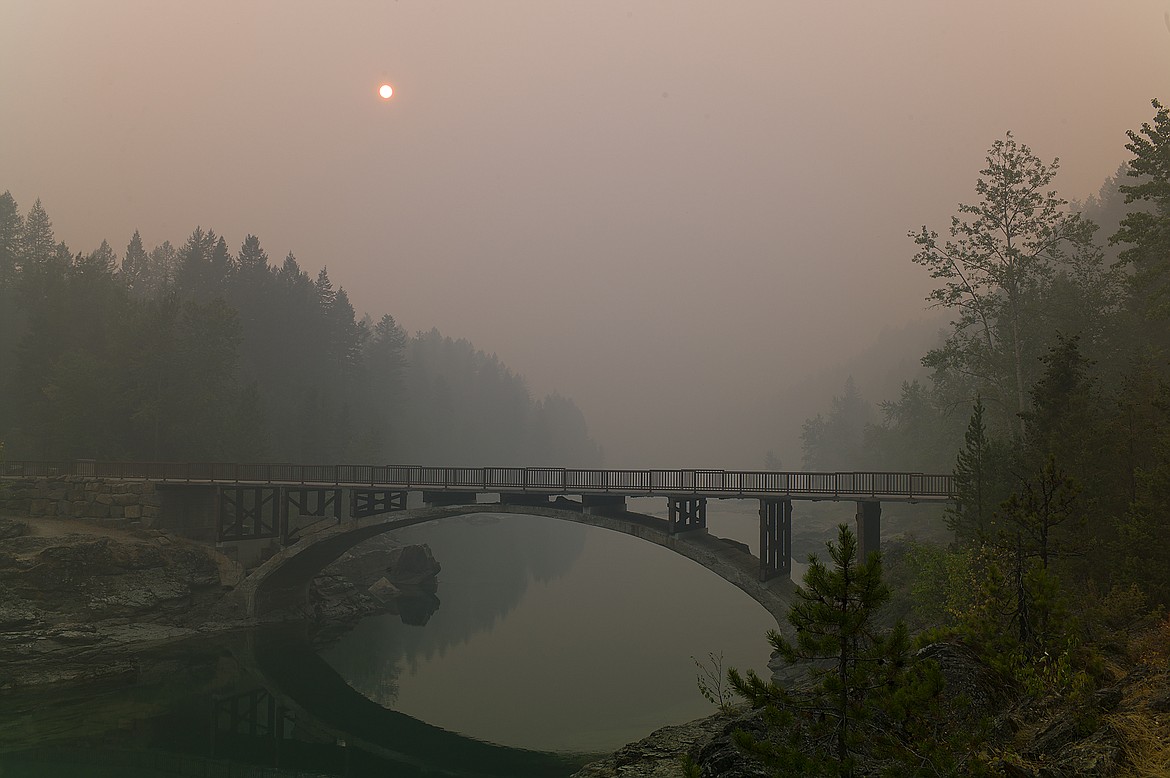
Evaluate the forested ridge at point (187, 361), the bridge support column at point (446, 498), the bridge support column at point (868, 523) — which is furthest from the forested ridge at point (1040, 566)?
the forested ridge at point (187, 361)

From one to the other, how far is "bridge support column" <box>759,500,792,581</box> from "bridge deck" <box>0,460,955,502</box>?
1.04m

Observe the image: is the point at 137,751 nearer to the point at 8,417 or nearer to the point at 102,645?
the point at 102,645

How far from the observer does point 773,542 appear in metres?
33.5

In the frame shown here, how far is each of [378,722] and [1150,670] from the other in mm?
29374

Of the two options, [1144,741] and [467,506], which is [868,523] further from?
[1144,741]

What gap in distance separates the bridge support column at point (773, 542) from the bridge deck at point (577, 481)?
1040 millimetres

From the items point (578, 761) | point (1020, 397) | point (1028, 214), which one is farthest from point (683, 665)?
point (1028, 214)

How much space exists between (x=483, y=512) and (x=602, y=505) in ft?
22.6

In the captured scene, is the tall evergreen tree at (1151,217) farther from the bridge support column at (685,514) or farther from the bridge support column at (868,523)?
the bridge support column at (685,514)

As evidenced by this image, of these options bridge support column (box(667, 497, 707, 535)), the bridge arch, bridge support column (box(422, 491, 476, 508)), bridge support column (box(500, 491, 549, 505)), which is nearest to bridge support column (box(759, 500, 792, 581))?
the bridge arch

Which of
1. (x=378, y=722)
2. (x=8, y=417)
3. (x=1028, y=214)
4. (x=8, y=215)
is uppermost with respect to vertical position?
(x=8, y=215)

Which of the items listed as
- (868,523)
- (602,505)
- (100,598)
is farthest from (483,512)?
(100,598)

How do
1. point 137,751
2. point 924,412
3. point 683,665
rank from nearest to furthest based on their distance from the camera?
point 137,751
point 683,665
point 924,412

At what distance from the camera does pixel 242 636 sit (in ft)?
138
